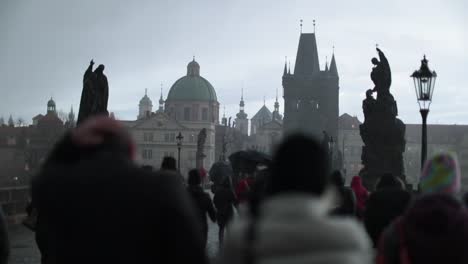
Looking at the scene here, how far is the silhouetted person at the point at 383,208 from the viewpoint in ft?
25.4

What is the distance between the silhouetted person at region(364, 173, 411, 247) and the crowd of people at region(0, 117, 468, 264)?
3094 mm

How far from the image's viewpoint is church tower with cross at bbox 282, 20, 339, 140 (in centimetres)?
11494

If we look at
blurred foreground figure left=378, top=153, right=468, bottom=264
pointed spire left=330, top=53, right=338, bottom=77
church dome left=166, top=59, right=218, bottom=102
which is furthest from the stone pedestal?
church dome left=166, top=59, right=218, bottom=102

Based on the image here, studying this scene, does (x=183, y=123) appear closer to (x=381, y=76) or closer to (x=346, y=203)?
(x=381, y=76)

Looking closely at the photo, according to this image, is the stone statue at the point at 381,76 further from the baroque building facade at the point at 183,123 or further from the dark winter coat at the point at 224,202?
the baroque building facade at the point at 183,123

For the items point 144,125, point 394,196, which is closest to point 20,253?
point 394,196

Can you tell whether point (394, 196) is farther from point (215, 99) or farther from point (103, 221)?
point (215, 99)

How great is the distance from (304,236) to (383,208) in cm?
460

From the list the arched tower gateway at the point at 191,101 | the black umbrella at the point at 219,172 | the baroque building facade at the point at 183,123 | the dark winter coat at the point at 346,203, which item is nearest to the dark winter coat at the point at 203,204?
the dark winter coat at the point at 346,203

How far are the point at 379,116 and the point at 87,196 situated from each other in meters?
17.2

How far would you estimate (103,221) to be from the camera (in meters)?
3.73

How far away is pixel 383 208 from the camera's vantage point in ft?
25.4

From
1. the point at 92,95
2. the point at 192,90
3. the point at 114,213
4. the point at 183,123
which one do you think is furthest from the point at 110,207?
the point at 192,90

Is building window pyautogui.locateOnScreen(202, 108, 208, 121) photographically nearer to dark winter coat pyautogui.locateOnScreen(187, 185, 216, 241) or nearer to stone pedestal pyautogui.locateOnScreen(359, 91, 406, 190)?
stone pedestal pyautogui.locateOnScreen(359, 91, 406, 190)
